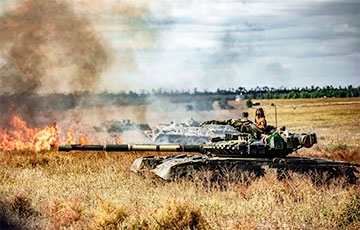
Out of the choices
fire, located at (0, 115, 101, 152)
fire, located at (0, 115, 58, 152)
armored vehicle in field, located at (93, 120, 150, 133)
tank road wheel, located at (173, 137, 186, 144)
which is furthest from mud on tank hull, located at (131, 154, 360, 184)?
armored vehicle in field, located at (93, 120, 150, 133)

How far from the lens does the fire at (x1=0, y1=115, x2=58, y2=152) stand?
24438mm

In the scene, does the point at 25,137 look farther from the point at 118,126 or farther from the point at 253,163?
the point at 253,163

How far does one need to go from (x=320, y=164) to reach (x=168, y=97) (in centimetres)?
1981

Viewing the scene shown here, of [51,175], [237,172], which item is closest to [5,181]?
[51,175]

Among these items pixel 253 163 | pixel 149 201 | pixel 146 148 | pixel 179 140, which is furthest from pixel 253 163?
pixel 179 140

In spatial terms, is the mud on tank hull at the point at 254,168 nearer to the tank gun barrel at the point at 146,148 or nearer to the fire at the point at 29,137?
the tank gun barrel at the point at 146,148

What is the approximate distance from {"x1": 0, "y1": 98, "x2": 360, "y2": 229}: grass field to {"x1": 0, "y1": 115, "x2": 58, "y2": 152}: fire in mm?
4931

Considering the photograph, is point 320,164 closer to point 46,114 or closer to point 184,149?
point 184,149

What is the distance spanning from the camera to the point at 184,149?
50.2ft

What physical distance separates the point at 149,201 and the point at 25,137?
14661 millimetres

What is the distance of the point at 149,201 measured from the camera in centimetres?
1283

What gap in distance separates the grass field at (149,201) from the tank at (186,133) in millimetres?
7629

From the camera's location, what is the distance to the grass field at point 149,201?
36.5ft

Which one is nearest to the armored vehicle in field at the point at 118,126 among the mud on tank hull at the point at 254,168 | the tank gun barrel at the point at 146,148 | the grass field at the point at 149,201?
the grass field at the point at 149,201
